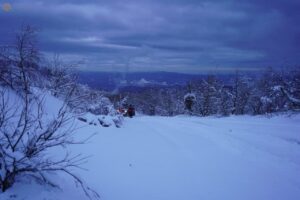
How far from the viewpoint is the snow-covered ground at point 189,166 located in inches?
274

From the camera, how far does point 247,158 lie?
9961 mm

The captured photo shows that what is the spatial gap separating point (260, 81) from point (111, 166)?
3693cm

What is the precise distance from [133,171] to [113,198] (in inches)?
77.6

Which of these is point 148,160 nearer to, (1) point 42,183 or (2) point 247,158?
(2) point 247,158

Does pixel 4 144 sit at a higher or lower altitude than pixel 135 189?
higher

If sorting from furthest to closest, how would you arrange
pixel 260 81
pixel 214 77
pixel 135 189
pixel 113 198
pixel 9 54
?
1. pixel 214 77
2. pixel 260 81
3. pixel 9 54
4. pixel 135 189
5. pixel 113 198

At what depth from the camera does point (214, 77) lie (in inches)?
1941

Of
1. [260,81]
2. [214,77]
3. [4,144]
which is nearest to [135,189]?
[4,144]

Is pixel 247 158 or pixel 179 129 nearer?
pixel 247 158

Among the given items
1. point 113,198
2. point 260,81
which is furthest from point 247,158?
point 260,81

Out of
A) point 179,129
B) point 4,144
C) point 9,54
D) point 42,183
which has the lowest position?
point 179,129

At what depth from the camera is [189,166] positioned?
9.30 meters

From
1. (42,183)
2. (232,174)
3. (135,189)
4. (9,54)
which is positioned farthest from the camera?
(9,54)

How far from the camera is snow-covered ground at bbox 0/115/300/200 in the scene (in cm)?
695
